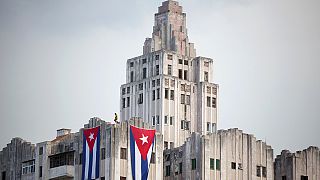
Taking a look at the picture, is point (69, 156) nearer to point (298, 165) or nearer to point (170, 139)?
point (170, 139)

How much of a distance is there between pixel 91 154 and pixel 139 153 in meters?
6.54

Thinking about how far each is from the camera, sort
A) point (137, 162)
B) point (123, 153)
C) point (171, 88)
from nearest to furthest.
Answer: point (123, 153) → point (137, 162) → point (171, 88)

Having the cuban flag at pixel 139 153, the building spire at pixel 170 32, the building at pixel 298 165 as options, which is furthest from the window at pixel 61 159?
the building spire at pixel 170 32

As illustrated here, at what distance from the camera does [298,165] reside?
156m

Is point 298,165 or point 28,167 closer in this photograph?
point 298,165

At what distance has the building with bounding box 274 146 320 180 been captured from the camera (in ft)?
511

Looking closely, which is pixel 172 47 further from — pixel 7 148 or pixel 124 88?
pixel 7 148

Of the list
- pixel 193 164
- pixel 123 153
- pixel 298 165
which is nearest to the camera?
pixel 123 153

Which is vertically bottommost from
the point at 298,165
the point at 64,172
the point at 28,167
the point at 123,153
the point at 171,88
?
the point at 64,172

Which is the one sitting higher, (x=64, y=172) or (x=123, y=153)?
(x=123, y=153)

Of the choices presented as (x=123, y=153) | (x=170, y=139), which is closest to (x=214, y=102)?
(x=170, y=139)

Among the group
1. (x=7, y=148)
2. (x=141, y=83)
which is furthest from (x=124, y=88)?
(x=7, y=148)

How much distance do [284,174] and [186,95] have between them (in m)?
24.3

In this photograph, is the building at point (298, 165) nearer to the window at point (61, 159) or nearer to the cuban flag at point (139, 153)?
the cuban flag at point (139, 153)
